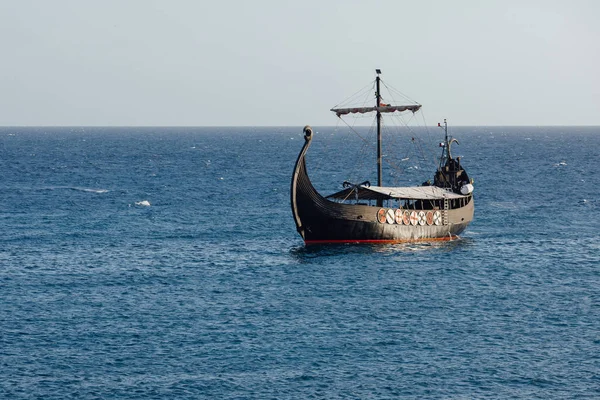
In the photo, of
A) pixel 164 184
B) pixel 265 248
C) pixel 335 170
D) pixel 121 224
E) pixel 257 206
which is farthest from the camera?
pixel 335 170

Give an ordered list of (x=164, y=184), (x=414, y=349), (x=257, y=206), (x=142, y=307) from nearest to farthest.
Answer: (x=414, y=349)
(x=142, y=307)
(x=257, y=206)
(x=164, y=184)

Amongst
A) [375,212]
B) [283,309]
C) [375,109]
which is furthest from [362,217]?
[283,309]

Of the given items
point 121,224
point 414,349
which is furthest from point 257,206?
point 414,349

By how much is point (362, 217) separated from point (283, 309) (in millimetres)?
24055

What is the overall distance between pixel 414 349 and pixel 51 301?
28893 millimetres

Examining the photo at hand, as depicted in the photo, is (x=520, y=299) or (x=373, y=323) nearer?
(x=373, y=323)

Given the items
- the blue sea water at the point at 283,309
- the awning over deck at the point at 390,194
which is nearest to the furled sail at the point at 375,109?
the awning over deck at the point at 390,194

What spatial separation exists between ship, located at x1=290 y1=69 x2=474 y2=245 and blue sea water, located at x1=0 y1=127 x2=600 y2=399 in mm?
1924

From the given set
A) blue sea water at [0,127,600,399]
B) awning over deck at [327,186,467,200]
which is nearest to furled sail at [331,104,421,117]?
awning over deck at [327,186,467,200]

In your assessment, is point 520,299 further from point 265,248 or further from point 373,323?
point 265,248

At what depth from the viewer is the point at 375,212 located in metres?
83.9

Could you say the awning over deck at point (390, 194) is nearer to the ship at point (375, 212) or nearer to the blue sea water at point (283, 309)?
the ship at point (375, 212)

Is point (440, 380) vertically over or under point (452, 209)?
under

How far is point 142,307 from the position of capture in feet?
204
